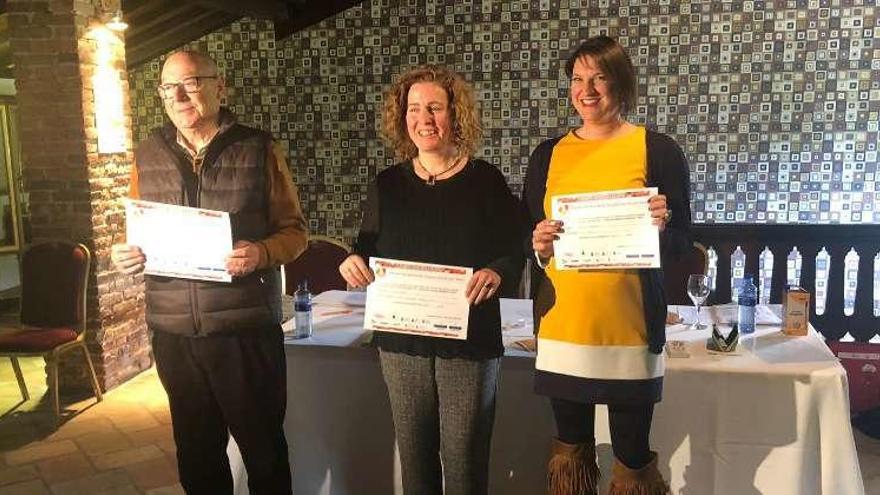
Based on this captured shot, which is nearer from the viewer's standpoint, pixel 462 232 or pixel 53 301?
pixel 462 232

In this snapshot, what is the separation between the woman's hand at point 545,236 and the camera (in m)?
1.64

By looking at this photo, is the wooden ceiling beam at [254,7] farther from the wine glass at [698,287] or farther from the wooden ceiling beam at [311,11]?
the wine glass at [698,287]

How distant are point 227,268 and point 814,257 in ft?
11.0

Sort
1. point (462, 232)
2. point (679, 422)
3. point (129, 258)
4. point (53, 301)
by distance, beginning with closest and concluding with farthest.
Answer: point (462, 232), point (129, 258), point (679, 422), point (53, 301)

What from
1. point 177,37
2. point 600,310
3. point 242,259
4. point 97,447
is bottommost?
point 97,447

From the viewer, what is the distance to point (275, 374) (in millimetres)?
1908

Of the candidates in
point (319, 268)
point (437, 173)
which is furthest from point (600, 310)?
point (319, 268)

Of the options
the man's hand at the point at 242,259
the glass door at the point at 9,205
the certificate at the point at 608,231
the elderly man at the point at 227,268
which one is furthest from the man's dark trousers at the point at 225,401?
the glass door at the point at 9,205

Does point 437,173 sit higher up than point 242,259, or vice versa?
point 437,173

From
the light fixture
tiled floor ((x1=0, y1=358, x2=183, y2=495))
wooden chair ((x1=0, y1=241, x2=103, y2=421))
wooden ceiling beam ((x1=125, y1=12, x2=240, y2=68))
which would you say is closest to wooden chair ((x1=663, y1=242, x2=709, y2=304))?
tiled floor ((x1=0, y1=358, x2=183, y2=495))

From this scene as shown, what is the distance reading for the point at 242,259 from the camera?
5.84 feet

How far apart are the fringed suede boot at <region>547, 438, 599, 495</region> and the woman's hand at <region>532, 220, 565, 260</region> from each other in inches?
19.1

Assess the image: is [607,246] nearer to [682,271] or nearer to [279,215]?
[279,215]

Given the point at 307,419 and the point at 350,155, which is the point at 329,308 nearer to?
the point at 307,419
